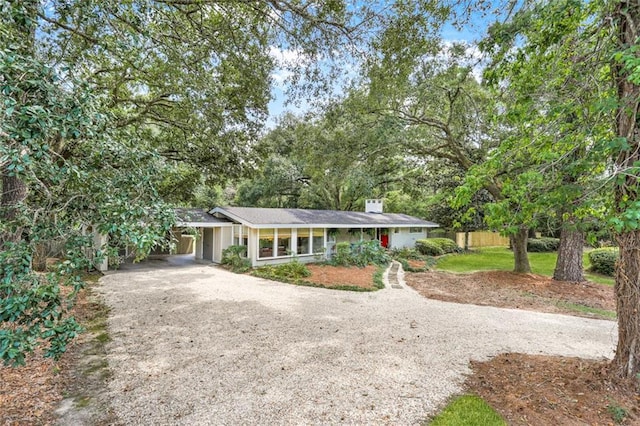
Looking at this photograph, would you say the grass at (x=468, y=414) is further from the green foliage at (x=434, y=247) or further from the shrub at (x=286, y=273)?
the green foliage at (x=434, y=247)

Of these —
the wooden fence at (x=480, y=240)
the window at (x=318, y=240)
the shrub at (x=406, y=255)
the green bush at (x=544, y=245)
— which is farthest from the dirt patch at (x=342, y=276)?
the green bush at (x=544, y=245)

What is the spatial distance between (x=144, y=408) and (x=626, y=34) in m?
7.33

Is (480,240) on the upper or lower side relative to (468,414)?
upper

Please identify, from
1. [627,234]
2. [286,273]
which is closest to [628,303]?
[627,234]

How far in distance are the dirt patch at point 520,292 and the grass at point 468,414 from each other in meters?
5.89

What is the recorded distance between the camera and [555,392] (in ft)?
13.3

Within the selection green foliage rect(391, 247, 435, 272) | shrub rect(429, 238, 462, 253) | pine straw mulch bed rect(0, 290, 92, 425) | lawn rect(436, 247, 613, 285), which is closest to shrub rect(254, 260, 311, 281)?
green foliage rect(391, 247, 435, 272)

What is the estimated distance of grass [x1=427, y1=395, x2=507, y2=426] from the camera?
11.6 ft

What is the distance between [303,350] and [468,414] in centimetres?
278

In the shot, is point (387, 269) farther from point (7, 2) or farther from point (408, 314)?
point (7, 2)

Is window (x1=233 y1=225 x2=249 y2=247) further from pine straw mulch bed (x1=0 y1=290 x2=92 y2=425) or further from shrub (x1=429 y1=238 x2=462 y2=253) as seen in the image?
shrub (x1=429 y1=238 x2=462 y2=253)

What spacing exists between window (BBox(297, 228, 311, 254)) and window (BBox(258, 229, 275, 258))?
1761 millimetres

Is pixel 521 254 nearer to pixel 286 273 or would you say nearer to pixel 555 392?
pixel 286 273

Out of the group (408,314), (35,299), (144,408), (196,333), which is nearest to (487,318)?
(408,314)
